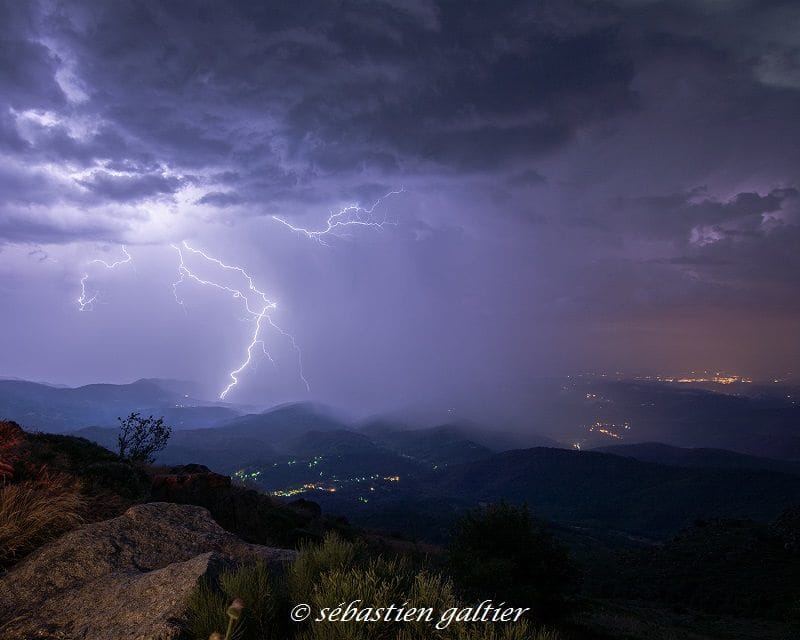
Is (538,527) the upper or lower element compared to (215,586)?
Result: lower

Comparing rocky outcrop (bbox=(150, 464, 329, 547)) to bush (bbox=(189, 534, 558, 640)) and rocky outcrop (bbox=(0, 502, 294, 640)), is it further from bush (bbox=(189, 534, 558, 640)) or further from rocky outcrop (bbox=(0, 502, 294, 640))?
bush (bbox=(189, 534, 558, 640))

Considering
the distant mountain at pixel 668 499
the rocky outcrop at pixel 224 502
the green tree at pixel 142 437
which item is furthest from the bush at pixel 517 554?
the distant mountain at pixel 668 499

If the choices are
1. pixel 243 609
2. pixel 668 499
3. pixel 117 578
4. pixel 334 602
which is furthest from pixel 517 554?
pixel 668 499

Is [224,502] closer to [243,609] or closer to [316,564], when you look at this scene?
[316,564]

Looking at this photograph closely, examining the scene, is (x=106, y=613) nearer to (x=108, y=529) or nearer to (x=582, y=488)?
(x=108, y=529)

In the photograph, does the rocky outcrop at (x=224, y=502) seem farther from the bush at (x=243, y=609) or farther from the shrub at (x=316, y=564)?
the bush at (x=243, y=609)

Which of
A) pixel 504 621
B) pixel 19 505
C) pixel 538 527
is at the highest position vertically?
pixel 19 505

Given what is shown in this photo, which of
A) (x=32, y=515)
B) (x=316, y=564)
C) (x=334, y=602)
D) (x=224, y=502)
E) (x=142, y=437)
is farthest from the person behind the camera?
(x=142, y=437)

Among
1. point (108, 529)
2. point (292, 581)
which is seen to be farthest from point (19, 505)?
point (292, 581)
